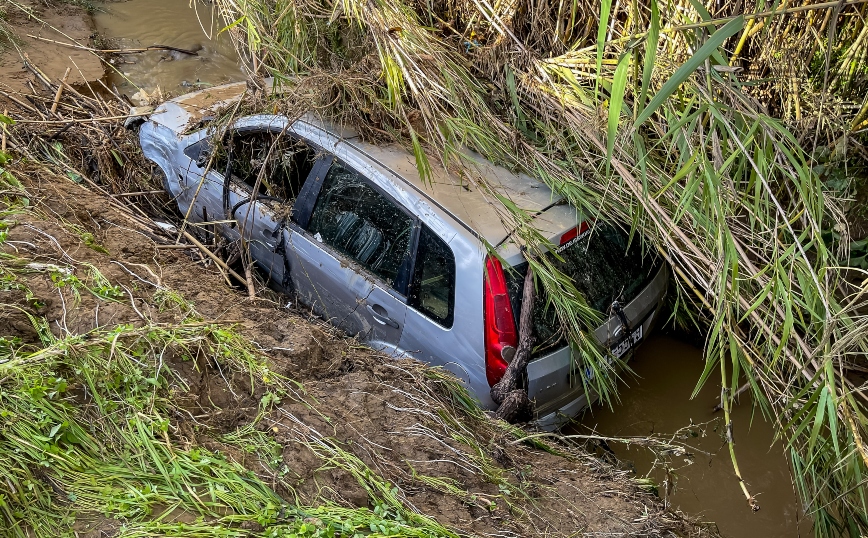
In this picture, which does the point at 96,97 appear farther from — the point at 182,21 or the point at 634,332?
the point at 634,332

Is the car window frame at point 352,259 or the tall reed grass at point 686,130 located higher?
the tall reed grass at point 686,130

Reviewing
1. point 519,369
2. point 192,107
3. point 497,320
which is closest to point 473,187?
point 497,320

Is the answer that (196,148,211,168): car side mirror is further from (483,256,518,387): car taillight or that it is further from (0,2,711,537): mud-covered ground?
(483,256,518,387): car taillight

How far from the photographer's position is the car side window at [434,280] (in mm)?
3254

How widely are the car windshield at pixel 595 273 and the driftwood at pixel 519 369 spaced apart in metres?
0.04

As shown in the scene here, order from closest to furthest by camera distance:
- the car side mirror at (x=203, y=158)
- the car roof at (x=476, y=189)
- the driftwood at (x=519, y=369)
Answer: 1. the driftwood at (x=519, y=369)
2. the car roof at (x=476, y=189)
3. the car side mirror at (x=203, y=158)

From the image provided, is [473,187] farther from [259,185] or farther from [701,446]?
[701,446]

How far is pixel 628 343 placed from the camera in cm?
355

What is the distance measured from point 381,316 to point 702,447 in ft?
7.09

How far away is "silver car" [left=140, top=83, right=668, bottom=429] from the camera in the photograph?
3189 millimetres

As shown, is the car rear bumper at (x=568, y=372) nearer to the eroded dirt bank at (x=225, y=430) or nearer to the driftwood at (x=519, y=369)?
the driftwood at (x=519, y=369)

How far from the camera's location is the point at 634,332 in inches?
141

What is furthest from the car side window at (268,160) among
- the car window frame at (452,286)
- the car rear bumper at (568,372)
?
the car rear bumper at (568,372)

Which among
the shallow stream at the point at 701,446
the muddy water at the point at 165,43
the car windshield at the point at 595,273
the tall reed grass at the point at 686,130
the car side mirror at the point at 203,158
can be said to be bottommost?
the muddy water at the point at 165,43
